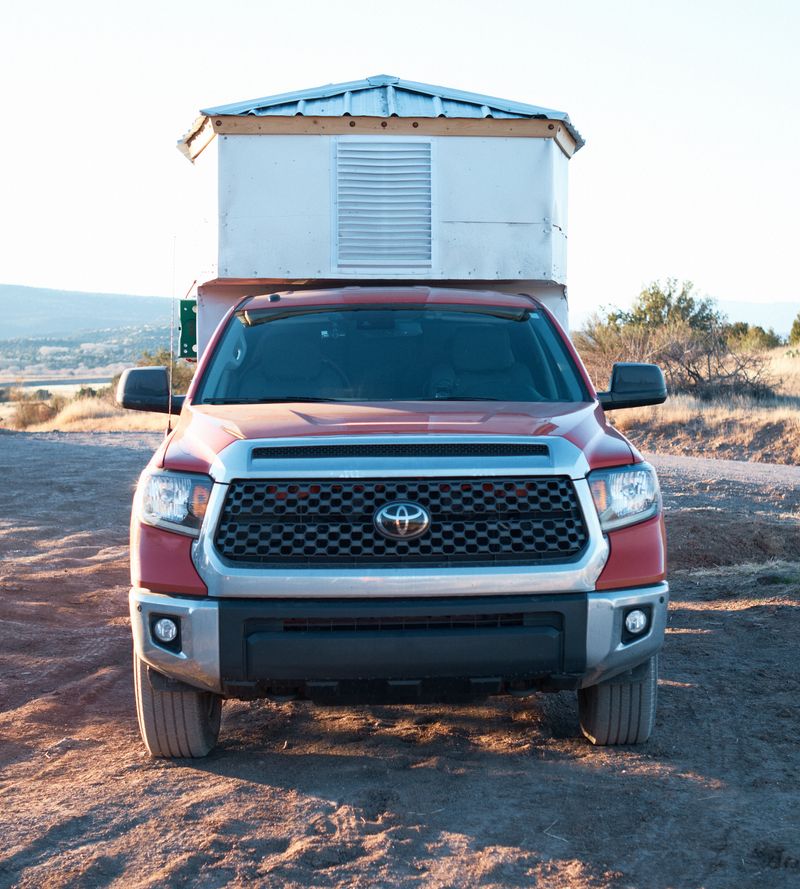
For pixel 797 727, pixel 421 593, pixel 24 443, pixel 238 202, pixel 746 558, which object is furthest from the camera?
pixel 24 443

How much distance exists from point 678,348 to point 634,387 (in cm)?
2234

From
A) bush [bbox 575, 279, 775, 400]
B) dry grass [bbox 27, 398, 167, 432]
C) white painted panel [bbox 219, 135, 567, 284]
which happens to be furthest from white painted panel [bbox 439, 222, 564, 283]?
dry grass [bbox 27, 398, 167, 432]

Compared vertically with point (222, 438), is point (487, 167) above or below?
above

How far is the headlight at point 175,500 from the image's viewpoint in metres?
4.38

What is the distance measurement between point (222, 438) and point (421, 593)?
1.01 m

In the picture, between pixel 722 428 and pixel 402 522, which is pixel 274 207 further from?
pixel 722 428

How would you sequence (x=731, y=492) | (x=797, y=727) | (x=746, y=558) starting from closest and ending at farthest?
1. (x=797, y=727)
2. (x=746, y=558)
3. (x=731, y=492)

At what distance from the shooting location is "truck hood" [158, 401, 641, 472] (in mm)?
4500

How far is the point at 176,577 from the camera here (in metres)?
4.34

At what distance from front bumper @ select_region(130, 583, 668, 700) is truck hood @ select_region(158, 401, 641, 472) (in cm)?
56

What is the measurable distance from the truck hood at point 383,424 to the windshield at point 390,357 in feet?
1.22

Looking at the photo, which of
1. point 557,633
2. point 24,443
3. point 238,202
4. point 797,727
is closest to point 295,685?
point 557,633

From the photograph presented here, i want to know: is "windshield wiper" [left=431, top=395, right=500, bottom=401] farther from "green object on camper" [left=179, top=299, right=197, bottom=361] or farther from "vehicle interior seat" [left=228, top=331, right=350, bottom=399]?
"green object on camper" [left=179, top=299, right=197, bottom=361]

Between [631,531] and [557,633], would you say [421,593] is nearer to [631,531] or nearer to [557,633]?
[557,633]
